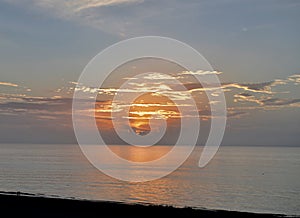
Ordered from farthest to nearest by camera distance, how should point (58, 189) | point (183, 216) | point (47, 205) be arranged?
1. point (58, 189)
2. point (47, 205)
3. point (183, 216)

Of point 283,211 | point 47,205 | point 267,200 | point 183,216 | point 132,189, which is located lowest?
point 183,216

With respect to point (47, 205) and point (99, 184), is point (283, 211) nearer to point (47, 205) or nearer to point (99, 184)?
point (47, 205)

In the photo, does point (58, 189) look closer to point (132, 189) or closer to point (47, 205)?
point (132, 189)

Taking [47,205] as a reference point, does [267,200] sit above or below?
A: above

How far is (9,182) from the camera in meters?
67.3

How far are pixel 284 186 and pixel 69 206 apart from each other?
5170 cm

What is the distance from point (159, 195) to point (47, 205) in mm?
30145

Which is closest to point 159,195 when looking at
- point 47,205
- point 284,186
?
point 284,186

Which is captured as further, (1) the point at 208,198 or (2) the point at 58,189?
(2) the point at 58,189

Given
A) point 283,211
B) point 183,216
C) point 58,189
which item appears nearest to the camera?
point 183,216

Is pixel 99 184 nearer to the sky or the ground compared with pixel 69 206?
nearer to the sky

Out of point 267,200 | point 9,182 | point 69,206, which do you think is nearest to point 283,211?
point 267,200

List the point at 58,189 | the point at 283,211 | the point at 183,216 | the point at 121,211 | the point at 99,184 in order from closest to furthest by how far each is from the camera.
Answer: the point at 183,216
the point at 121,211
the point at 283,211
the point at 58,189
the point at 99,184

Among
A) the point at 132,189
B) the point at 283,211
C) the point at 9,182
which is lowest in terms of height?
the point at 283,211
